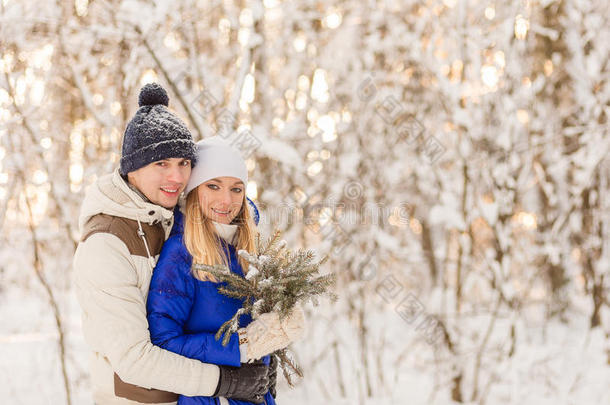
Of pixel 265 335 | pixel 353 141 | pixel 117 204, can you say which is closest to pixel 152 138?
pixel 117 204

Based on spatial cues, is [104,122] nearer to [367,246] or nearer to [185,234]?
[185,234]

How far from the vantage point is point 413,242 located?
8.67 m

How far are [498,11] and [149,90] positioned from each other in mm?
3950

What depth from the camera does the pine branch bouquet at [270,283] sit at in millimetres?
1922

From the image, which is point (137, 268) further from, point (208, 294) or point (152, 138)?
point (152, 138)

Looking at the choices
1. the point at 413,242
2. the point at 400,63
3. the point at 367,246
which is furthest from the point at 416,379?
the point at 400,63

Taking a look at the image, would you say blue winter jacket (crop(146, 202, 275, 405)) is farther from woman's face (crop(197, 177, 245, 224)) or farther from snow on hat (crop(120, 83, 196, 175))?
snow on hat (crop(120, 83, 196, 175))

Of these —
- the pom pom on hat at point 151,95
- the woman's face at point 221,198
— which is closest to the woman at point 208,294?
the woman's face at point 221,198

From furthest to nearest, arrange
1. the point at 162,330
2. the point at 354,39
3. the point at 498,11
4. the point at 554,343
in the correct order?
the point at 554,343 → the point at 354,39 → the point at 498,11 → the point at 162,330

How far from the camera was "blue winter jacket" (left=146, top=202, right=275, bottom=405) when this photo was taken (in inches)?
73.7

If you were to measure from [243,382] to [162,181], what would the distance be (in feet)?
2.75

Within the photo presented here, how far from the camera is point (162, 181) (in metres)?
2.12

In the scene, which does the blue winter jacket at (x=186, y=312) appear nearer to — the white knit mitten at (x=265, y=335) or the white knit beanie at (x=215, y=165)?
the white knit mitten at (x=265, y=335)

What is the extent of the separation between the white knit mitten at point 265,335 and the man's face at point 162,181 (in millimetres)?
592
